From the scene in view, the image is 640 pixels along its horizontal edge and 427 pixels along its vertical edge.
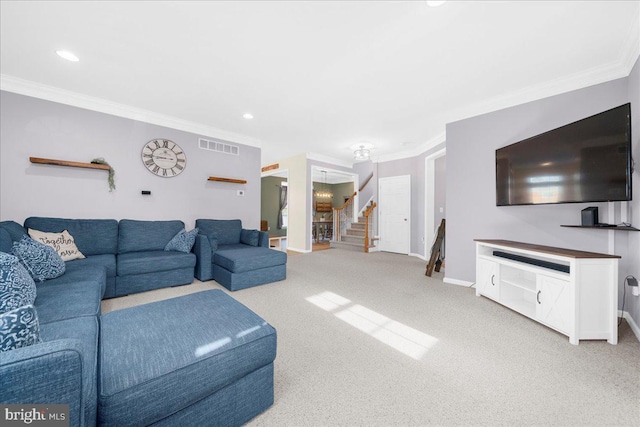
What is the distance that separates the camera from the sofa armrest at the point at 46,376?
679mm

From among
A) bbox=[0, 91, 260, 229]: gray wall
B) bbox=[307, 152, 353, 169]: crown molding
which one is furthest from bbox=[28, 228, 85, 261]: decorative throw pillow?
bbox=[307, 152, 353, 169]: crown molding

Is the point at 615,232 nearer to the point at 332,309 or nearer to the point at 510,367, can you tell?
the point at 510,367

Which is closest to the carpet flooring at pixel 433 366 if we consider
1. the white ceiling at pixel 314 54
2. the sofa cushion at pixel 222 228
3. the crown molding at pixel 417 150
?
the sofa cushion at pixel 222 228

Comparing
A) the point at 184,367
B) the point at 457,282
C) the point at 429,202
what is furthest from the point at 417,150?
the point at 184,367

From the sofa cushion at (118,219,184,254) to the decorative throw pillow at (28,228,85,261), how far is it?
1.71 feet

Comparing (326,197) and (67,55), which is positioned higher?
(67,55)

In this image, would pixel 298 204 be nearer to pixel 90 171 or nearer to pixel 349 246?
pixel 349 246

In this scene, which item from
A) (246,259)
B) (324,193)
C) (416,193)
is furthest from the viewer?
(324,193)

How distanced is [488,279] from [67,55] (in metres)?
5.28

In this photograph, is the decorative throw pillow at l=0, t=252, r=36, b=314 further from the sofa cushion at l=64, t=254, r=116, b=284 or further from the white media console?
the white media console

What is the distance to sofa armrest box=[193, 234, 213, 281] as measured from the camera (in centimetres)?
359

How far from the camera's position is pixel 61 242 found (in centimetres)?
283

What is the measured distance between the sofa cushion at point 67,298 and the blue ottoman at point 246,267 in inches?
53.7

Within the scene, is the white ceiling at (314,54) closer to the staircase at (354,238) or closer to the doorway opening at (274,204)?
the staircase at (354,238)
